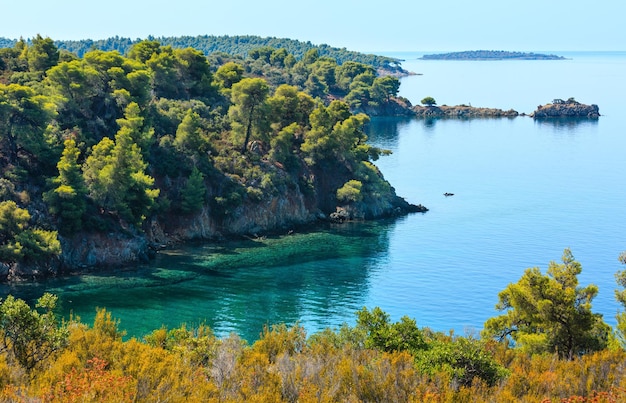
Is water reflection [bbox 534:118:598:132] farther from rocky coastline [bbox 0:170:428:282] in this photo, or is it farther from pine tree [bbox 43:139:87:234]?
pine tree [bbox 43:139:87:234]

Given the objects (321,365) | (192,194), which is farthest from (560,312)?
(192,194)

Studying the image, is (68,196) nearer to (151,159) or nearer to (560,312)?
(151,159)

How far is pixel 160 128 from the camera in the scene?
83812mm

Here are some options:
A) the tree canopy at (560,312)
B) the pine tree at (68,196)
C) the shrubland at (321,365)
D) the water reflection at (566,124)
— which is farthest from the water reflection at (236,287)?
the water reflection at (566,124)

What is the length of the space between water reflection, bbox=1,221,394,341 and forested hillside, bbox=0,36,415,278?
3.95 metres

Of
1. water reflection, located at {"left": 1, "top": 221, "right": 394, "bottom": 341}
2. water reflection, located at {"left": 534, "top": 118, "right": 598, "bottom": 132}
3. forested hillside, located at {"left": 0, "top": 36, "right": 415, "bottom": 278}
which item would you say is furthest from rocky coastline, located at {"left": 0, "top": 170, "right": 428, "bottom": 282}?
water reflection, located at {"left": 534, "top": 118, "right": 598, "bottom": 132}

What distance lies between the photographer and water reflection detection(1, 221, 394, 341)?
55312 millimetres

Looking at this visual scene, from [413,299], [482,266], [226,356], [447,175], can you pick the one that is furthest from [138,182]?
[447,175]

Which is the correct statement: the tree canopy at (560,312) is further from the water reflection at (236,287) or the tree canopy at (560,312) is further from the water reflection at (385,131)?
the water reflection at (385,131)

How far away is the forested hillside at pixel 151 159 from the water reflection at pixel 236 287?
3.95 metres

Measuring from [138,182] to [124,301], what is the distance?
54.2 ft

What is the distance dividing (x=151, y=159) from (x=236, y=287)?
2309 cm

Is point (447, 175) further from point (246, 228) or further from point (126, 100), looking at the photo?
point (126, 100)

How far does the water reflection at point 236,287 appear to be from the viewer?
55.3 meters
